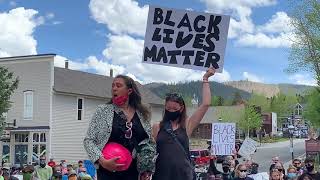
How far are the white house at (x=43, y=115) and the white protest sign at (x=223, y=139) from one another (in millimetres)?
28710

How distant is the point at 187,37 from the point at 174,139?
5.05ft

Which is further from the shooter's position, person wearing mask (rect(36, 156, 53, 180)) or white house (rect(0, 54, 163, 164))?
white house (rect(0, 54, 163, 164))

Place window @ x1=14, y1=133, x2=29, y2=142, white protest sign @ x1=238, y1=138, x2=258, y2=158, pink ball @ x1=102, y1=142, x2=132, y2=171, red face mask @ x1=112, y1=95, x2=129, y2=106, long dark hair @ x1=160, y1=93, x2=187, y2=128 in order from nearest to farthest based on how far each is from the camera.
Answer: pink ball @ x1=102, y1=142, x2=132, y2=171
red face mask @ x1=112, y1=95, x2=129, y2=106
long dark hair @ x1=160, y1=93, x2=187, y2=128
white protest sign @ x1=238, y1=138, x2=258, y2=158
window @ x1=14, y1=133, x2=29, y2=142

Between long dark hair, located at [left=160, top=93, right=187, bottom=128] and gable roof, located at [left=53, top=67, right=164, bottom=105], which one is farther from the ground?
gable roof, located at [left=53, top=67, right=164, bottom=105]

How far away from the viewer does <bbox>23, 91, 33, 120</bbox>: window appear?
43.2 metres

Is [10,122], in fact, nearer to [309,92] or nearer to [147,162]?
[309,92]

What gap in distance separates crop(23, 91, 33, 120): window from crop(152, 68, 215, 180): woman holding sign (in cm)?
3875

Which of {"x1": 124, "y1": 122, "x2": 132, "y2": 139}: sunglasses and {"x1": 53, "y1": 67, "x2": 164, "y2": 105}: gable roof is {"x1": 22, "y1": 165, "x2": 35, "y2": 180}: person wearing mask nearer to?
{"x1": 124, "y1": 122, "x2": 132, "y2": 139}: sunglasses

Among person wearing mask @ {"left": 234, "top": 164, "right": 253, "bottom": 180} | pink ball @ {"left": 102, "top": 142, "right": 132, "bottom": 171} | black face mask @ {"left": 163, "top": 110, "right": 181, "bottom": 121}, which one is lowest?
person wearing mask @ {"left": 234, "top": 164, "right": 253, "bottom": 180}

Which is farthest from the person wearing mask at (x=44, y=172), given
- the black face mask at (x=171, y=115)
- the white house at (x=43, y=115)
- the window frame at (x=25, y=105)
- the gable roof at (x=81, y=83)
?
the window frame at (x=25, y=105)

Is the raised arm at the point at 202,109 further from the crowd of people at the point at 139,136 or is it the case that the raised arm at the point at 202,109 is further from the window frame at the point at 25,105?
the window frame at the point at 25,105

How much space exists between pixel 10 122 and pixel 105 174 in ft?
134

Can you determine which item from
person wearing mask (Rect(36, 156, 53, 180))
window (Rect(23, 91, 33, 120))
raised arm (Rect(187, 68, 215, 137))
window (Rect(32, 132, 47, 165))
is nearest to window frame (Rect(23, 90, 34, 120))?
window (Rect(23, 91, 33, 120))

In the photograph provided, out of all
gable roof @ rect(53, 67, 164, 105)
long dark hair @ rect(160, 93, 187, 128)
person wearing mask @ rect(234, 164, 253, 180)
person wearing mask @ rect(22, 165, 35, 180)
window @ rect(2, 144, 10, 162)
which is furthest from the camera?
gable roof @ rect(53, 67, 164, 105)
